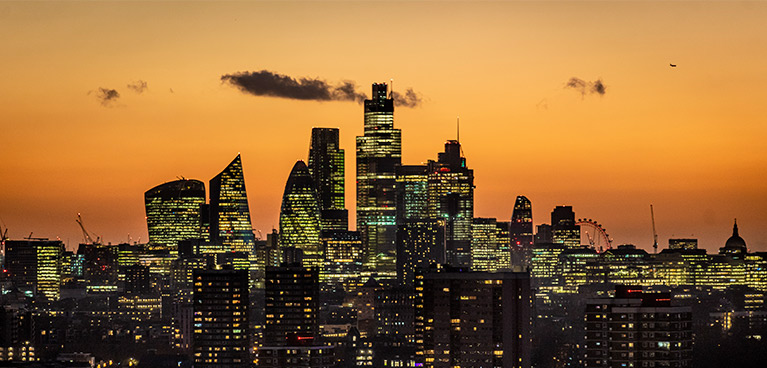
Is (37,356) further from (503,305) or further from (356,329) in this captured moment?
(503,305)

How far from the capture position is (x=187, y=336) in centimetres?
19700

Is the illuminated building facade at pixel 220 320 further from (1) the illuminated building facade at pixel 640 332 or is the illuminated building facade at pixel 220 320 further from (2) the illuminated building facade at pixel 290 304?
(1) the illuminated building facade at pixel 640 332

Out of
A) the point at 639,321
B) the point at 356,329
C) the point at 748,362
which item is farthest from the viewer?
the point at 356,329

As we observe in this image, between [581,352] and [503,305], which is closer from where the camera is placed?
[503,305]

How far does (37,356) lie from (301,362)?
42180mm

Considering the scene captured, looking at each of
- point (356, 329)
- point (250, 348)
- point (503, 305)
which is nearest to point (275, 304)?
point (250, 348)

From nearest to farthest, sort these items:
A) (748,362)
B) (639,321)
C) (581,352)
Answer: (639,321)
(748,362)
(581,352)

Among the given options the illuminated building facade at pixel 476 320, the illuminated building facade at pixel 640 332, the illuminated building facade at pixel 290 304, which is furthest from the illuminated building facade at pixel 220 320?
the illuminated building facade at pixel 640 332

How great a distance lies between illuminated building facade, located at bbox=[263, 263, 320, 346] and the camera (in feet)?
580

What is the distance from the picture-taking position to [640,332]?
113m

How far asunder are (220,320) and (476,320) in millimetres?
43508

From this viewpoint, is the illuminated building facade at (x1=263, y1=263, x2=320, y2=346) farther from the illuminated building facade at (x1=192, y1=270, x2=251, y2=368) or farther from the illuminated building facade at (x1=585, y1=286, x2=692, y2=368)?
the illuminated building facade at (x1=585, y1=286, x2=692, y2=368)

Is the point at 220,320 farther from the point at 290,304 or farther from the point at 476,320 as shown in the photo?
the point at 476,320

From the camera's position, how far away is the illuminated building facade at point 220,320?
16925 cm
